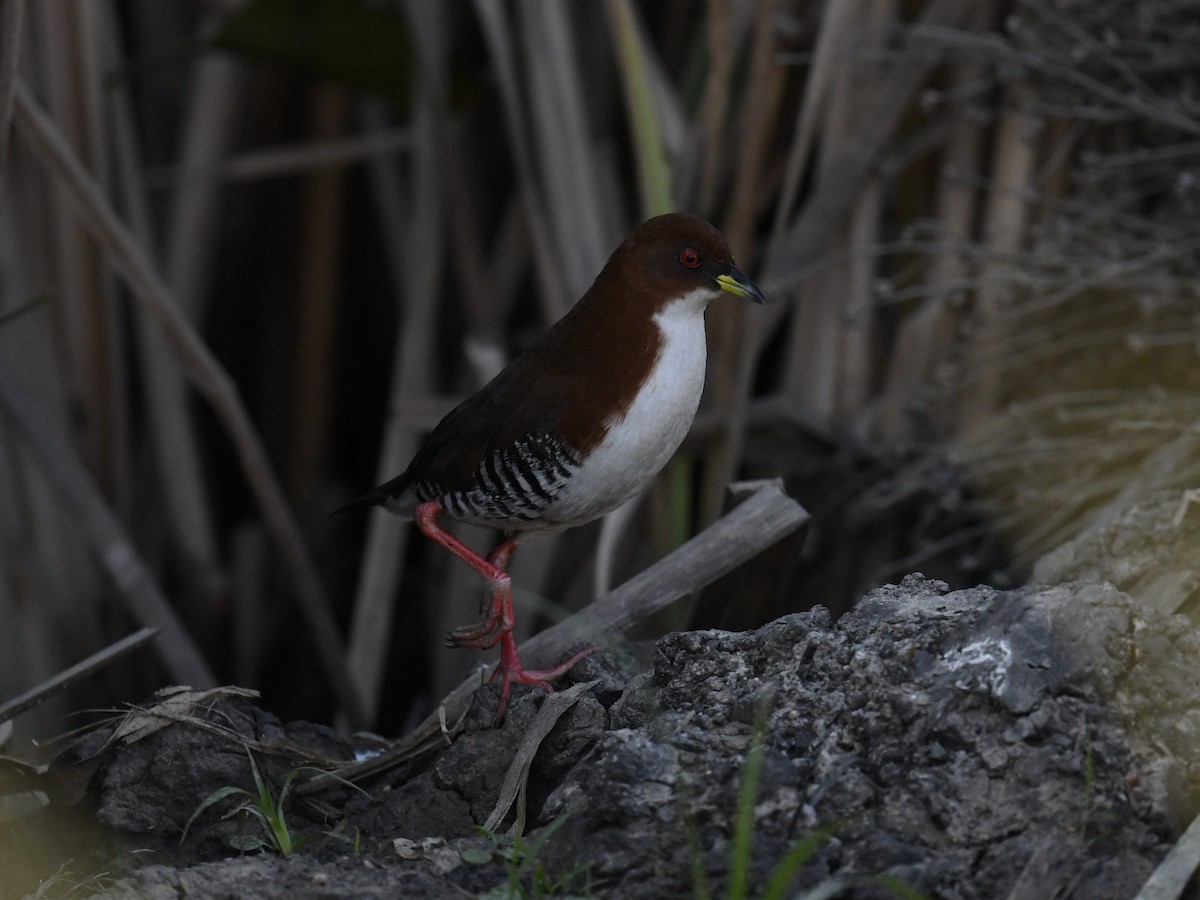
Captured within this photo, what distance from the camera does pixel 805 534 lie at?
297 centimetres

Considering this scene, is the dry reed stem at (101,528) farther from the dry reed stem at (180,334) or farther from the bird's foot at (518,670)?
the bird's foot at (518,670)

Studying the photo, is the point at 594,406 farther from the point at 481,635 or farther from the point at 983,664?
the point at 983,664

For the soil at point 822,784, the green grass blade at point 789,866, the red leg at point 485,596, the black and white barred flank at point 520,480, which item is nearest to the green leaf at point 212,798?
the soil at point 822,784

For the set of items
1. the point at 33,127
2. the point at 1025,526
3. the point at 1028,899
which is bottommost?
the point at 1025,526

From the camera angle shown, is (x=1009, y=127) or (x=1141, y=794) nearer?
(x=1141, y=794)

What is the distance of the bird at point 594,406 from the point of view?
2.69m

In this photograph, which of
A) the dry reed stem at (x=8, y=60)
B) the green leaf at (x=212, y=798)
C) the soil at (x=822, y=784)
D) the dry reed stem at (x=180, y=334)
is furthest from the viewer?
A: the dry reed stem at (x=180, y=334)

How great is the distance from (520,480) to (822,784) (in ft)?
3.35

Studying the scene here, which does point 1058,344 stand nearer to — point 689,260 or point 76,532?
point 689,260

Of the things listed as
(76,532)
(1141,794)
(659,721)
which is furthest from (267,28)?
(1141,794)

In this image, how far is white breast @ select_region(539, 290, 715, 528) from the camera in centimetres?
269

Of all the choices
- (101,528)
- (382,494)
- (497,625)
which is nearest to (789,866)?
(497,625)

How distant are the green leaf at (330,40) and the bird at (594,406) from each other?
1.77 m

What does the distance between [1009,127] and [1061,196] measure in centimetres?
23
